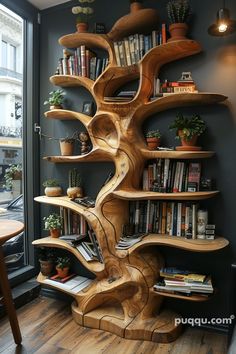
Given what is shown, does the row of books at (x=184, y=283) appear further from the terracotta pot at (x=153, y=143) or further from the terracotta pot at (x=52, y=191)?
the terracotta pot at (x=52, y=191)

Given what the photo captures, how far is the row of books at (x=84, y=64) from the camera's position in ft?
7.69

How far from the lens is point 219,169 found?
80.7 inches

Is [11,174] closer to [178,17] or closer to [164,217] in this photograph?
[164,217]

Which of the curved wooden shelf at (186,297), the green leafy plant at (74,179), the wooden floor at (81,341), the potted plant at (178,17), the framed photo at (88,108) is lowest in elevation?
the wooden floor at (81,341)

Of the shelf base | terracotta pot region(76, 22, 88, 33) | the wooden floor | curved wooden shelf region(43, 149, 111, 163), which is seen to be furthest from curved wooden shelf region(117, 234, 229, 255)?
terracotta pot region(76, 22, 88, 33)

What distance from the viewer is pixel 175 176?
207 cm

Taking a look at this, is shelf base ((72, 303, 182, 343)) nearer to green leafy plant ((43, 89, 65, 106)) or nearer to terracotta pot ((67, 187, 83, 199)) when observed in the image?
terracotta pot ((67, 187, 83, 199))

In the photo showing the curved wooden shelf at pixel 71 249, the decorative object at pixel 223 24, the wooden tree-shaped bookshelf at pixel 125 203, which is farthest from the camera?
the curved wooden shelf at pixel 71 249

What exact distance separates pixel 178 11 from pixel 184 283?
1.90 m

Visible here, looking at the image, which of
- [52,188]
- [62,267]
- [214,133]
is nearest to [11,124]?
[52,188]

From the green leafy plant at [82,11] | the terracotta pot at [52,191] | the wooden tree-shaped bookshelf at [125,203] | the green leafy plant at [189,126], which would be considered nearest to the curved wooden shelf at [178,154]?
the wooden tree-shaped bookshelf at [125,203]

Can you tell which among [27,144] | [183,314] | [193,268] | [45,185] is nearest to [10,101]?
[27,144]

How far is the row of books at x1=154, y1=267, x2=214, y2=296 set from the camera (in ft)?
6.22

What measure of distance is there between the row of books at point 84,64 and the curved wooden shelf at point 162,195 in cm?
103
